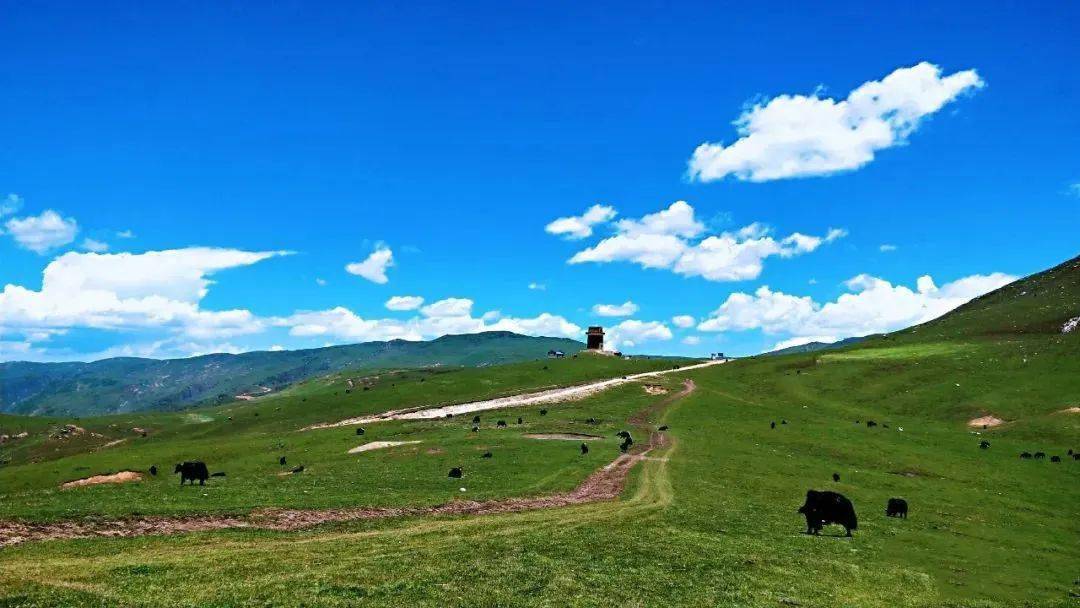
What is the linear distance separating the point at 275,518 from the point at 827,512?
99.6 feet

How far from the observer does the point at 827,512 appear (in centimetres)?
3634

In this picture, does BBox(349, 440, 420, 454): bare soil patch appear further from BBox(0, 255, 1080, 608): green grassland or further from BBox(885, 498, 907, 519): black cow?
BBox(885, 498, 907, 519): black cow

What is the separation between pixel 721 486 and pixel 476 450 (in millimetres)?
24875

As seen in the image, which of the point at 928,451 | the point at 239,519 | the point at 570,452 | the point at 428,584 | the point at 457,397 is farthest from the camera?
the point at 457,397

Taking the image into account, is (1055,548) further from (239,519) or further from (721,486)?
(239,519)

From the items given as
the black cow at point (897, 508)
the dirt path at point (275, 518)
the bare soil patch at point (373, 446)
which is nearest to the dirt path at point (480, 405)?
the bare soil patch at point (373, 446)

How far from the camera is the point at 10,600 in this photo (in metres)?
17.9

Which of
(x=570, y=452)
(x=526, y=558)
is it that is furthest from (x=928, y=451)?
(x=526, y=558)

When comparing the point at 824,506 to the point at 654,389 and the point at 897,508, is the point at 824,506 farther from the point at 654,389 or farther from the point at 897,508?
the point at 654,389

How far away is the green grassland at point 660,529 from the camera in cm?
2205

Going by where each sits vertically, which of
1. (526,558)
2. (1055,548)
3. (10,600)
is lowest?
(1055,548)

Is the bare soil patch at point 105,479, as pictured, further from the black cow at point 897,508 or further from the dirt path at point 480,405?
the black cow at point 897,508

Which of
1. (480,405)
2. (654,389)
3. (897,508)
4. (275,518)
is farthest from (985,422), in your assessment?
(275,518)

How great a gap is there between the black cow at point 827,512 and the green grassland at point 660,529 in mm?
912
